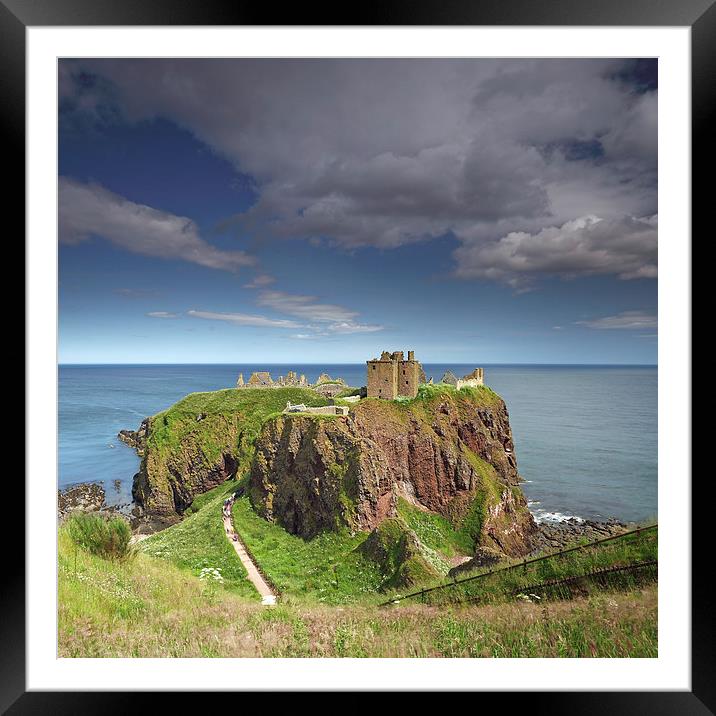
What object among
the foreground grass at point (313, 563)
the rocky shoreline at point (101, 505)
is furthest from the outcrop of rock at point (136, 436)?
the foreground grass at point (313, 563)

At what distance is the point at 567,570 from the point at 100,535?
6.60 m

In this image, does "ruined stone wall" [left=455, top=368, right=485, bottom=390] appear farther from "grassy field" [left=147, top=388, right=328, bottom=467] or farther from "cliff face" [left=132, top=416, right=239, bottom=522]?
"cliff face" [left=132, top=416, right=239, bottom=522]

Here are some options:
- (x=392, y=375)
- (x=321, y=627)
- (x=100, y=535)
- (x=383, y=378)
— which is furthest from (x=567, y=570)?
(x=383, y=378)

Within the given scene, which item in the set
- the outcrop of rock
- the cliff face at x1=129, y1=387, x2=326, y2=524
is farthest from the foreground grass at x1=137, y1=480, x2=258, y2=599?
the outcrop of rock

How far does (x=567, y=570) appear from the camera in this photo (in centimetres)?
472

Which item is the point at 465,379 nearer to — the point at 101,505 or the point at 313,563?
the point at 313,563

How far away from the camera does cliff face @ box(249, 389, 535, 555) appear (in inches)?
511

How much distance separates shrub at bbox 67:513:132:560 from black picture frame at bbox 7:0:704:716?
114cm
